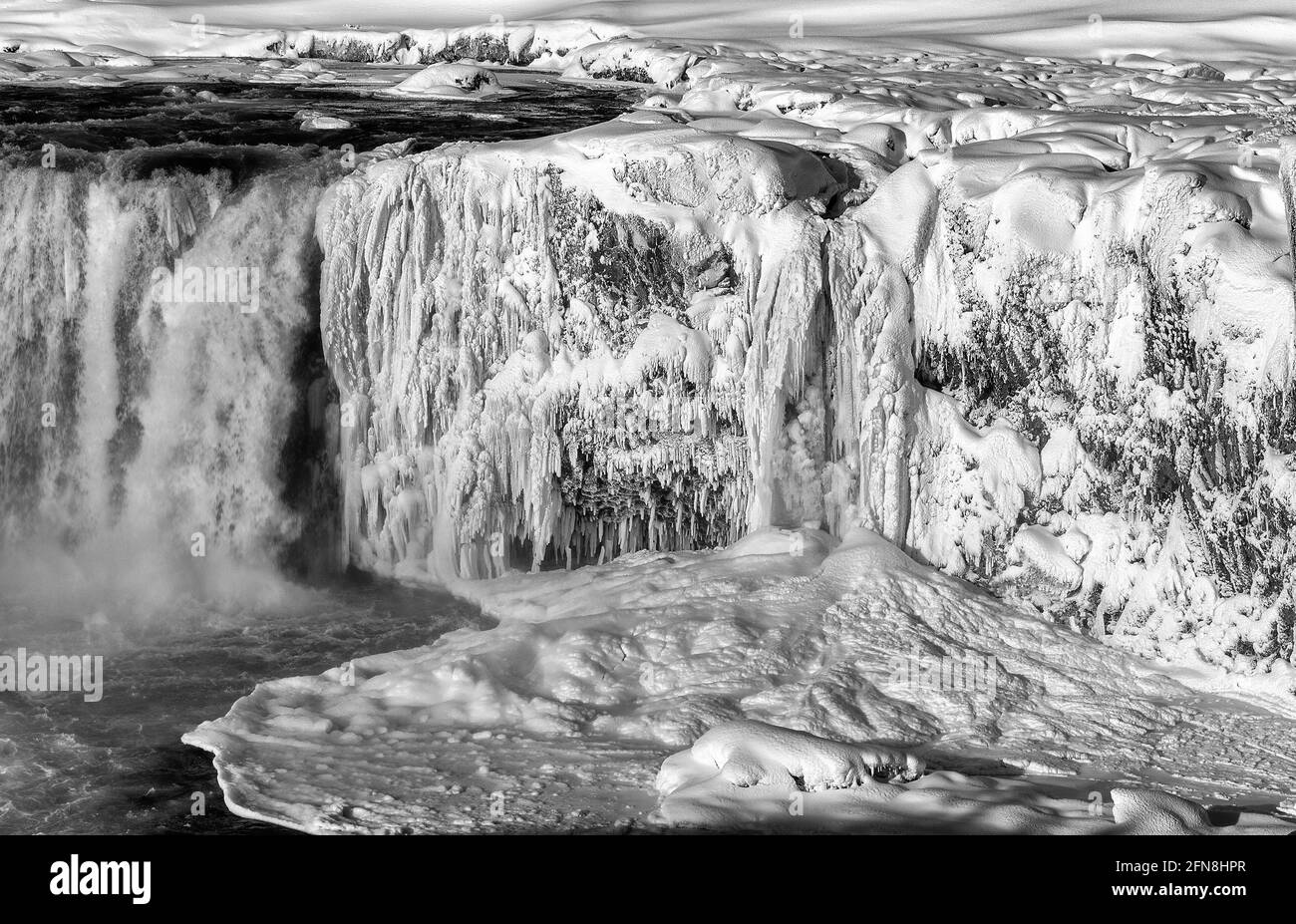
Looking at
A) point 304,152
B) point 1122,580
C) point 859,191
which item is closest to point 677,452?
point 859,191

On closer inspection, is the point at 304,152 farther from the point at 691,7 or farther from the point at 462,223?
the point at 691,7

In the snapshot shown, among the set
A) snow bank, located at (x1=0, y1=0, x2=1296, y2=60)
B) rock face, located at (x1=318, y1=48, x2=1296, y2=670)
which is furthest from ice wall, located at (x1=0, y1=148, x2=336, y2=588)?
snow bank, located at (x1=0, y1=0, x2=1296, y2=60)

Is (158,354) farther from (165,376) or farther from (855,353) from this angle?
(855,353)

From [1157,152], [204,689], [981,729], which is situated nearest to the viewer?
[981,729]

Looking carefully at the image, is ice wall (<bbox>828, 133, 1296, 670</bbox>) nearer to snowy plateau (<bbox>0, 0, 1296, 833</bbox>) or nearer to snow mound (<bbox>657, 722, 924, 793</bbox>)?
snowy plateau (<bbox>0, 0, 1296, 833</bbox>)

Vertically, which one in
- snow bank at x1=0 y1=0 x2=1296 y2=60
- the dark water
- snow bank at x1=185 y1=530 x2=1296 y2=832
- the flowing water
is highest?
snow bank at x1=0 y1=0 x2=1296 y2=60

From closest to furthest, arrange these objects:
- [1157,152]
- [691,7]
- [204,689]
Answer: [204,689], [1157,152], [691,7]
